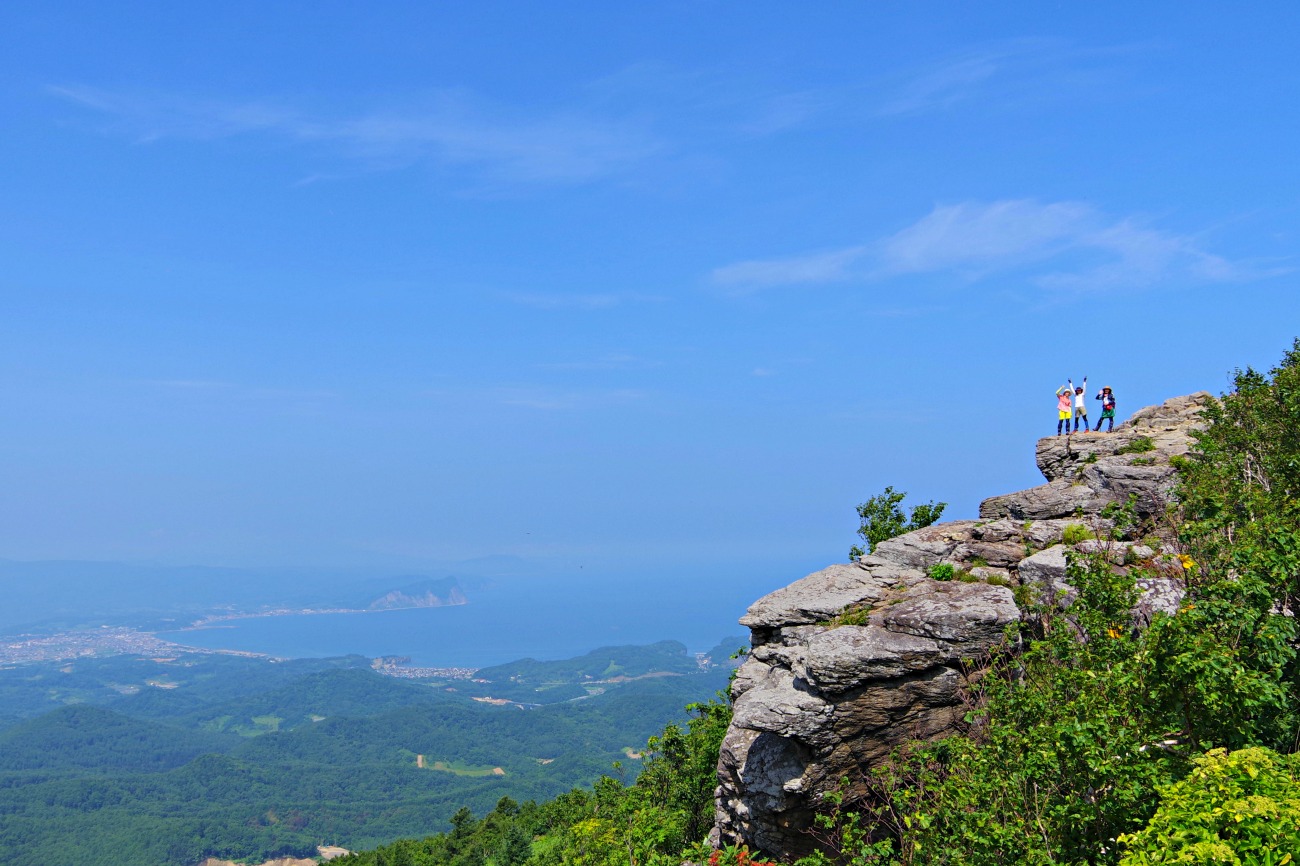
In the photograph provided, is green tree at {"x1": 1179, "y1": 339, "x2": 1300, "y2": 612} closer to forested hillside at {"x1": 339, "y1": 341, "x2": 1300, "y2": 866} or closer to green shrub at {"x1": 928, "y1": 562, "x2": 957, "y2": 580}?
forested hillside at {"x1": 339, "y1": 341, "x2": 1300, "y2": 866}

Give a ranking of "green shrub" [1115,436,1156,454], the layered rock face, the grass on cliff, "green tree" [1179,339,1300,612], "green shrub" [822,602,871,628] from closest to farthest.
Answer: the grass on cliff, "green tree" [1179,339,1300,612], the layered rock face, "green shrub" [822,602,871,628], "green shrub" [1115,436,1156,454]

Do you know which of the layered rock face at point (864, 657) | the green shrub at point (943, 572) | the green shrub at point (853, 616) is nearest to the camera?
the layered rock face at point (864, 657)

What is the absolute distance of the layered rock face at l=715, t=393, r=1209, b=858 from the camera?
58.3 feet

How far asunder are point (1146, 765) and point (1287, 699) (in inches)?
93.0

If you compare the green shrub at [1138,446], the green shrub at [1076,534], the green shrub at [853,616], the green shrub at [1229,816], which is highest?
the green shrub at [1138,446]

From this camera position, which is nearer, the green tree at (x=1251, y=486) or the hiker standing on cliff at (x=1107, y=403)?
the green tree at (x=1251, y=486)

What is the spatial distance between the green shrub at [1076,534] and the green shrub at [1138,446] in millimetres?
6682

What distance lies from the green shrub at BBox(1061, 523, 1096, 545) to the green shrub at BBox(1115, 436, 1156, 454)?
21.9 ft

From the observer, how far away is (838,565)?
24266 mm

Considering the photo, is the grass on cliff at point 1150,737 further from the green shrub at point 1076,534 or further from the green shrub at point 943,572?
the green shrub at point 1076,534

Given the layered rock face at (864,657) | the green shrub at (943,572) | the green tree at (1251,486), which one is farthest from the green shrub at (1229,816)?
the green shrub at (943,572)

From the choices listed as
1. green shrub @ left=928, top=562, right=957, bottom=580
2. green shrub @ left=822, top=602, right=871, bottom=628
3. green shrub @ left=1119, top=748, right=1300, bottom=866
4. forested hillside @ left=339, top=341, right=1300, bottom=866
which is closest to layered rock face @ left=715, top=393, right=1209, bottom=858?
green shrub @ left=822, top=602, right=871, bottom=628

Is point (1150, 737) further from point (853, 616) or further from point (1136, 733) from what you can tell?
point (853, 616)

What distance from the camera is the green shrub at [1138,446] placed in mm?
27234
